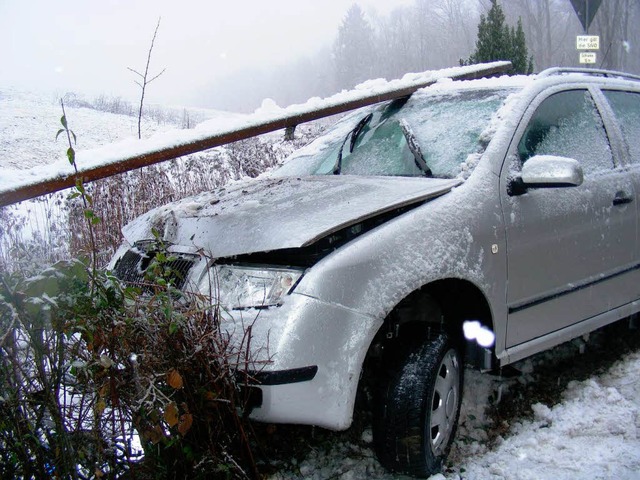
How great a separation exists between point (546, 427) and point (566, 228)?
3.27 ft

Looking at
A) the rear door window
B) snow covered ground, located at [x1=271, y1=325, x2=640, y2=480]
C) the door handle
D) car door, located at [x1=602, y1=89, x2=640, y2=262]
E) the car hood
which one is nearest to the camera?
the car hood

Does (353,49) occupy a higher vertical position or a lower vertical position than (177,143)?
A: higher

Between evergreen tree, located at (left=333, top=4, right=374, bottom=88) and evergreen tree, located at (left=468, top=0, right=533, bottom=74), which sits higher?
evergreen tree, located at (left=333, top=4, right=374, bottom=88)

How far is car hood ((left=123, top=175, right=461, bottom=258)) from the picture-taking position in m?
2.11

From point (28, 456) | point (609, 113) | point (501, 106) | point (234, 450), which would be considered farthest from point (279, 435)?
point (609, 113)

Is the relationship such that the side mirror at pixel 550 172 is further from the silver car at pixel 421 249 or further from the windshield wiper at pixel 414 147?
the windshield wiper at pixel 414 147

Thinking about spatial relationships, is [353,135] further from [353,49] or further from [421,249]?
[353,49]

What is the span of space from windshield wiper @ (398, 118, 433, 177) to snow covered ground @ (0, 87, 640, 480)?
4.30 ft

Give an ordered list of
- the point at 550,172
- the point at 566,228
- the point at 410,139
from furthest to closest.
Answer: the point at 410,139 < the point at 566,228 < the point at 550,172

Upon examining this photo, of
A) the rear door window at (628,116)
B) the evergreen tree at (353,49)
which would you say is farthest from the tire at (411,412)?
the evergreen tree at (353,49)

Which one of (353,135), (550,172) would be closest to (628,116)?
(550,172)

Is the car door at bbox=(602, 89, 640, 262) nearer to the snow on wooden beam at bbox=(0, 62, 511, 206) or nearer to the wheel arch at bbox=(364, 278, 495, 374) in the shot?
the snow on wooden beam at bbox=(0, 62, 511, 206)

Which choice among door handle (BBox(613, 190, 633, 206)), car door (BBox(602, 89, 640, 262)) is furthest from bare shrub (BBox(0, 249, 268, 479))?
car door (BBox(602, 89, 640, 262))

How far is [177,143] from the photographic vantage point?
2689 millimetres
